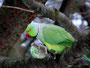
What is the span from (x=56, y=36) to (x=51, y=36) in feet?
0.10

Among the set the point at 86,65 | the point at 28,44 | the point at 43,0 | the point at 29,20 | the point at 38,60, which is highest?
→ the point at 43,0

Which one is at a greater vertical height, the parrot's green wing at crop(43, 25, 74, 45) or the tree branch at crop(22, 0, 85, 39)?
the tree branch at crop(22, 0, 85, 39)

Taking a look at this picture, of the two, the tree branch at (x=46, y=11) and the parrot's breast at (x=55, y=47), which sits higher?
the tree branch at (x=46, y=11)

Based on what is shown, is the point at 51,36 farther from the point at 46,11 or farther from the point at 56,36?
the point at 46,11

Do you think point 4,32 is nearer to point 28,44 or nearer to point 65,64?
point 65,64

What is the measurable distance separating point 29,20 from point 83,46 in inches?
25.5

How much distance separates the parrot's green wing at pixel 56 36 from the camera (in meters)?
0.72

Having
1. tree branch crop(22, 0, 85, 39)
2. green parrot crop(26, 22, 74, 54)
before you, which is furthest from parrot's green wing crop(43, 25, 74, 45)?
tree branch crop(22, 0, 85, 39)

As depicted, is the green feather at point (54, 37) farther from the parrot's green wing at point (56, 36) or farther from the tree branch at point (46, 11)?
the tree branch at point (46, 11)

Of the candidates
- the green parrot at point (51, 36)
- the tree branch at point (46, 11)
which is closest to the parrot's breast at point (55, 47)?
the green parrot at point (51, 36)

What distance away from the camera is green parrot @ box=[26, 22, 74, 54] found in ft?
2.32

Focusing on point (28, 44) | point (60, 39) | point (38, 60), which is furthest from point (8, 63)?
point (28, 44)

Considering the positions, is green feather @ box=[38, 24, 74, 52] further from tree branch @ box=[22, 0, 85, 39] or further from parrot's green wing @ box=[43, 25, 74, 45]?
tree branch @ box=[22, 0, 85, 39]

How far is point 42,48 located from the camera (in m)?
0.67
